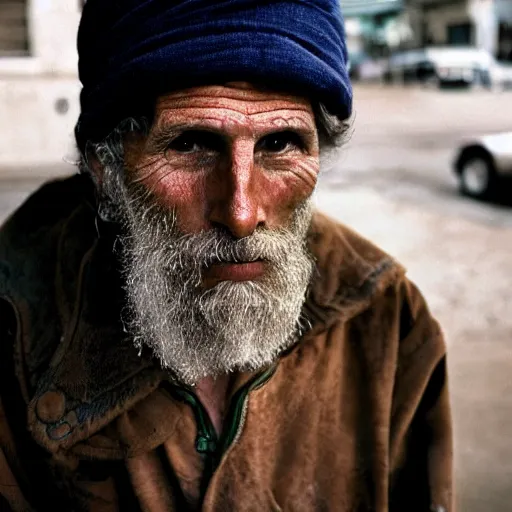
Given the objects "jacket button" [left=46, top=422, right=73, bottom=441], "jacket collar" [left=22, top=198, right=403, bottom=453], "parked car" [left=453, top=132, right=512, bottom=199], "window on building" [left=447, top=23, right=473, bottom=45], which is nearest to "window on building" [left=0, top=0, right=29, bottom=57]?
"parked car" [left=453, top=132, right=512, bottom=199]

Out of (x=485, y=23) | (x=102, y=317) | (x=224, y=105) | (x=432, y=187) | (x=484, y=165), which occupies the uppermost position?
(x=485, y=23)

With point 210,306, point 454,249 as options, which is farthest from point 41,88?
point 210,306

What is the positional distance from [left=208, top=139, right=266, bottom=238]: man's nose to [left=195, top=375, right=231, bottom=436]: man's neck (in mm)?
490

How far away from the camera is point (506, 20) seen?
31406 millimetres

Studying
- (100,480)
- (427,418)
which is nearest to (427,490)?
(427,418)

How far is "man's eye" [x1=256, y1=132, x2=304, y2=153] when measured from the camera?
1567 mm

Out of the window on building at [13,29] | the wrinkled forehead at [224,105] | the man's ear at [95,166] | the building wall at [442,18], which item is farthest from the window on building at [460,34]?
the wrinkled forehead at [224,105]

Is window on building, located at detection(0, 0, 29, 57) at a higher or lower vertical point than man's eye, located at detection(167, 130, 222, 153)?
higher

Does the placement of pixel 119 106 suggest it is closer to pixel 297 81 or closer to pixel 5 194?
pixel 297 81

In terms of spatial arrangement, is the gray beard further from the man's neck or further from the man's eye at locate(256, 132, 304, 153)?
the man's eye at locate(256, 132, 304, 153)

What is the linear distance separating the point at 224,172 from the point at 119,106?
0.29 meters

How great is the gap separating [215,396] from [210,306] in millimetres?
320

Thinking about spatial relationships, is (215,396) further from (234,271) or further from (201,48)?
(201,48)

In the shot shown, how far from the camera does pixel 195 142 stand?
1.55m
